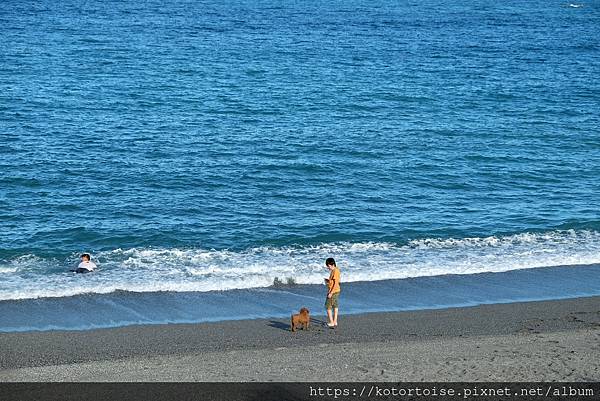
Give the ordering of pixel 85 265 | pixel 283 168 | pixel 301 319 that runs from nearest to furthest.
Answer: pixel 301 319, pixel 85 265, pixel 283 168

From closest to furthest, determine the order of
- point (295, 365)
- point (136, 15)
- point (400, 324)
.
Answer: point (295, 365)
point (400, 324)
point (136, 15)

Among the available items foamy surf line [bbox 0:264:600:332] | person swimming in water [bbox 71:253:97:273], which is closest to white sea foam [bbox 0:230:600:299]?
person swimming in water [bbox 71:253:97:273]

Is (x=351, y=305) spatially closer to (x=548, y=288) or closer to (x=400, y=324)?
(x=400, y=324)

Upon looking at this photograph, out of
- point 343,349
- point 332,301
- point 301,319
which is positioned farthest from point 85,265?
point 343,349

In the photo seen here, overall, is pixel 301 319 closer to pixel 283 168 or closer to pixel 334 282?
pixel 334 282

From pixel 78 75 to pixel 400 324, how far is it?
3575 centimetres

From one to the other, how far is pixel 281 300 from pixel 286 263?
3238 mm

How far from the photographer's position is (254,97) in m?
49.2

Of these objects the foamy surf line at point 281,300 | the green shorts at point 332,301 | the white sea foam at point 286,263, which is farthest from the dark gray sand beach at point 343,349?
the white sea foam at point 286,263

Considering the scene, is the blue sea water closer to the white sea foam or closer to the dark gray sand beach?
the white sea foam

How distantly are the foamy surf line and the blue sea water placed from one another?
0.10m

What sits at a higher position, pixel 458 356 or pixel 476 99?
pixel 476 99

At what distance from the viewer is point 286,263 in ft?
89.2

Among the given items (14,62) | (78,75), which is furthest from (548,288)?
(14,62)
